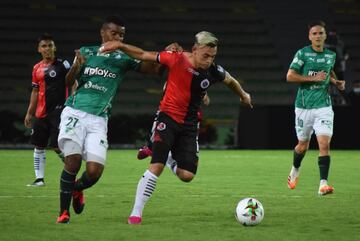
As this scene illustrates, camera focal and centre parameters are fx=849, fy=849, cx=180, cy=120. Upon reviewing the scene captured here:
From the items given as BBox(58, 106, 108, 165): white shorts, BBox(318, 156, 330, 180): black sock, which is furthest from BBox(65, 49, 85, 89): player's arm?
BBox(318, 156, 330, 180): black sock

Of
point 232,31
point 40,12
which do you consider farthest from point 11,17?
point 232,31

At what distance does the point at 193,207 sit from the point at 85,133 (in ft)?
5.67

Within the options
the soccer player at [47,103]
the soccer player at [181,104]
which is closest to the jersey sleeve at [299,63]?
the soccer player at [181,104]

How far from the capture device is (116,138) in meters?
22.6

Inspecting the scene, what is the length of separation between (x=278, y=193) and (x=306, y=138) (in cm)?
103

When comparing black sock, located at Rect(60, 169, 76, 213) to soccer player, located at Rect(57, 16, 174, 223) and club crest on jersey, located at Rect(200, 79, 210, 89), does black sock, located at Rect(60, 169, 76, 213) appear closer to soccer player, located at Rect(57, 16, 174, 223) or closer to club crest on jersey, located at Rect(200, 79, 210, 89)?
soccer player, located at Rect(57, 16, 174, 223)

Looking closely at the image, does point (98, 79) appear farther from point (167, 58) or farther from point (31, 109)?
point (31, 109)

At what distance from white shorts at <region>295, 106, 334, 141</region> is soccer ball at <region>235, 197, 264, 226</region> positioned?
3.39 meters

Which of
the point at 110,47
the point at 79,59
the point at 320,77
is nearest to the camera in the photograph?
the point at 110,47

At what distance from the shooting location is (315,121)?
1073cm

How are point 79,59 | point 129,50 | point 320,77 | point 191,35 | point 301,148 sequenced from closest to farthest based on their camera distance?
1. point 129,50
2. point 79,59
3. point 320,77
4. point 301,148
5. point 191,35

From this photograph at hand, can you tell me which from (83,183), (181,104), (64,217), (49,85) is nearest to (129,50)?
(181,104)

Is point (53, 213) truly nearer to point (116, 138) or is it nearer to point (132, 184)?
point (132, 184)

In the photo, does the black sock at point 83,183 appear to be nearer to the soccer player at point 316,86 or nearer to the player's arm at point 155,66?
the player's arm at point 155,66
